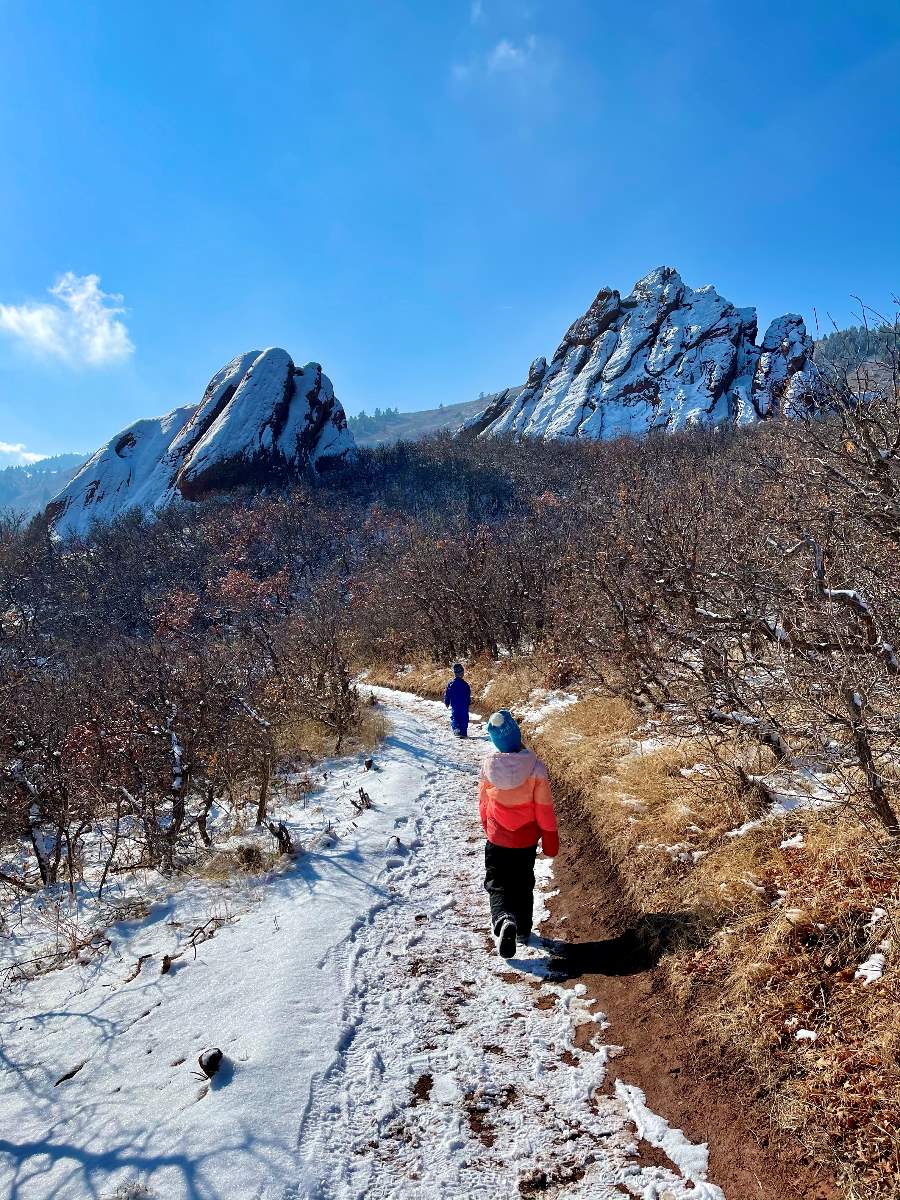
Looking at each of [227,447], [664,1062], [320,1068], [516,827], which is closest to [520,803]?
[516,827]

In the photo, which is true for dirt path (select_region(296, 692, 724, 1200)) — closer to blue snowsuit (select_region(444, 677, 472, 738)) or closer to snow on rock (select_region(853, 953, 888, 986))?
snow on rock (select_region(853, 953, 888, 986))

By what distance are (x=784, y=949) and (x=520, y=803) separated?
5.94 ft

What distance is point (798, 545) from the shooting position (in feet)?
16.6

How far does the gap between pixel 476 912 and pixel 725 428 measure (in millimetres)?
49371

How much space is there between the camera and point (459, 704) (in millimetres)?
11188

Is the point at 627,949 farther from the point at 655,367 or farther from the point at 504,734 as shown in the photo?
the point at 655,367

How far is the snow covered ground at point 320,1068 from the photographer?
8.57ft

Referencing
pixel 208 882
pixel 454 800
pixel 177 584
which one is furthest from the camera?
pixel 177 584

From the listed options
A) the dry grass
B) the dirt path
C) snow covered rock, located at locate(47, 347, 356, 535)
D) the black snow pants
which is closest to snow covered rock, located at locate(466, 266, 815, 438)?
snow covered rock, located at locate(47, 347, 356, 535)

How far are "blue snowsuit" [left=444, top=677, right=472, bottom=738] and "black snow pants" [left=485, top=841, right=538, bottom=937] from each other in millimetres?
6600

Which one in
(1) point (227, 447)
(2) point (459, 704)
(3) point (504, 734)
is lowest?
(2) point (459, 704)

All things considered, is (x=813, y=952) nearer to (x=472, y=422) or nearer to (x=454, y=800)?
(x=454, y=800)

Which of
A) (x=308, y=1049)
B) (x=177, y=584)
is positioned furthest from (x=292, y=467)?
(x=308, y=1049)

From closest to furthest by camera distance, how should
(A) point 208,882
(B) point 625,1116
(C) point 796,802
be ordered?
(B) point 625,1116, (C) point 796,802, (A) point 208,882
